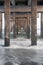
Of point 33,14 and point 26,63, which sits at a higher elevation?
point 33,14

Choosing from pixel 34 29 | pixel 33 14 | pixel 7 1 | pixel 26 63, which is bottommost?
pixel 26 63

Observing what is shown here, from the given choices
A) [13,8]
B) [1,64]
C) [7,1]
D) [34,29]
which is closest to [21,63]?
[1,64]

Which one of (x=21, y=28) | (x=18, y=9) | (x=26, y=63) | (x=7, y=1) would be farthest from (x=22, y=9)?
(x=21, y=28)

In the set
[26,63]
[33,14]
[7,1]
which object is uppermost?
[7,1]

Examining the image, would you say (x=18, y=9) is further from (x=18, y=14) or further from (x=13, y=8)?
(x=18, y=14)

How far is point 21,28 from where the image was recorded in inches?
1188

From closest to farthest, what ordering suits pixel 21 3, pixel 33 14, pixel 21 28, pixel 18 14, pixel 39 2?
pixel 33 14 < pixel 39 2 < pixel 21 3 < pixel 18 14 < pixel 21 28

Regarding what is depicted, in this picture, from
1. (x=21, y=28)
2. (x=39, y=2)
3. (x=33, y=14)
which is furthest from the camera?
(x=21, y=28)

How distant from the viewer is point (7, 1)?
43.1 ft

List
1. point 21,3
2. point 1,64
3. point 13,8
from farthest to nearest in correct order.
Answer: point 21,3, point 13,8, point 1,64

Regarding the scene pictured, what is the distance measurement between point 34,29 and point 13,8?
13.6ft

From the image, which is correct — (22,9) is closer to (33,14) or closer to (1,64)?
(33,14)

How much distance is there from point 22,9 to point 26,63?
31.6 feet

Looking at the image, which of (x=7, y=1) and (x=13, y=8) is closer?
(x=7, y=1)
